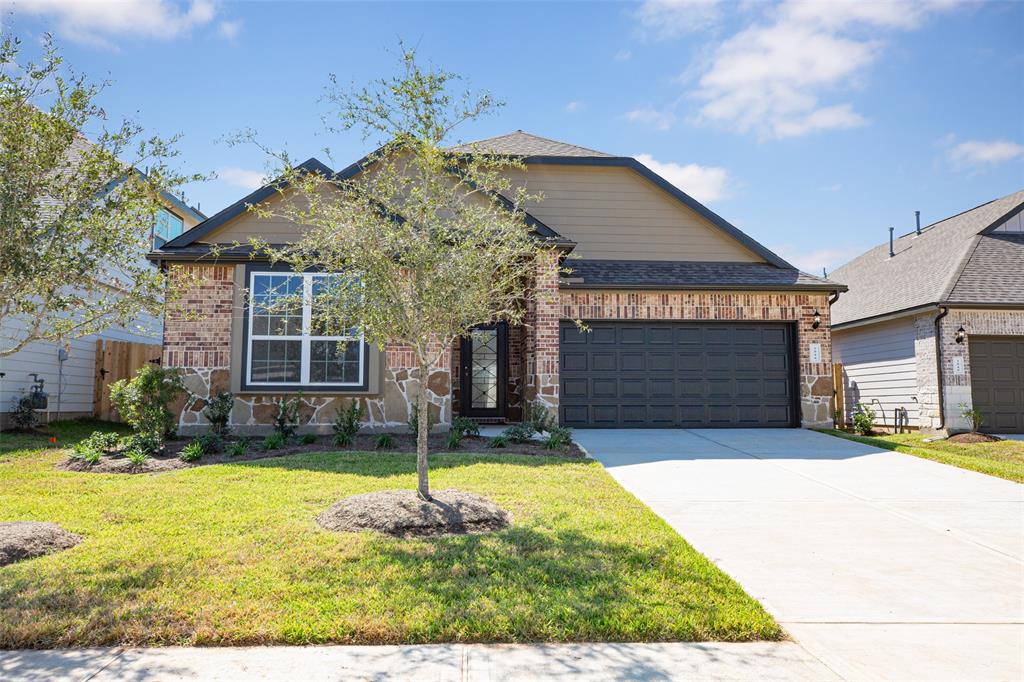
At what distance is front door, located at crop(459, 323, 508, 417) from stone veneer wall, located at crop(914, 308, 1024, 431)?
9.18 m

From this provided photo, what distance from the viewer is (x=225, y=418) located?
10.4 metres

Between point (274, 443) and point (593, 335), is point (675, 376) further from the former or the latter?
point (274, 443)

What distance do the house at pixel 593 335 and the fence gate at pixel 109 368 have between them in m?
5.15

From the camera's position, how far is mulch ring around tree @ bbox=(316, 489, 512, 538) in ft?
16.9

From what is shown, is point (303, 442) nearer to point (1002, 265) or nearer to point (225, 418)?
point (225, 418)

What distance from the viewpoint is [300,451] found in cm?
927

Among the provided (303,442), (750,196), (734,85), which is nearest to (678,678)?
(303,442)

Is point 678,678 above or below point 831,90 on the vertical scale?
below

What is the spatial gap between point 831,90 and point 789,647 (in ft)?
33.8

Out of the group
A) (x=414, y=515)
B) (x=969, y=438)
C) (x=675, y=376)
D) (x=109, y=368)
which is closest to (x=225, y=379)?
(x=109, y=368)

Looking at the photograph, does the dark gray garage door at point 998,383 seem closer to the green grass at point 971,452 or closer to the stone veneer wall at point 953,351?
the stone veneer wall at point 953,351

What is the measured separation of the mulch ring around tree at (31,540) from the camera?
4.50m

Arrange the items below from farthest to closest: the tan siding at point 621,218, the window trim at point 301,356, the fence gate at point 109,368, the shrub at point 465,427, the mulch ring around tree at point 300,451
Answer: the fence gate at point 109,368
the tan siding at point 621,218
the window trim at point 301,356
the shrub at point 465,427
the mulch ring around tree at point 300,451

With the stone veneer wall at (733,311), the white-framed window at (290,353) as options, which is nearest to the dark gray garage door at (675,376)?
the stone veneer wall at (733,311)
